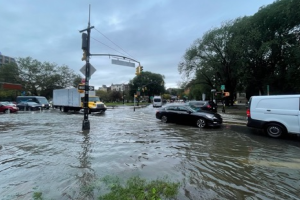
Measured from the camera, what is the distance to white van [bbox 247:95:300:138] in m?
7.83

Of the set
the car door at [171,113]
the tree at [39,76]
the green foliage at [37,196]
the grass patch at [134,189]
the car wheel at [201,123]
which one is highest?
the tree at [39,76]

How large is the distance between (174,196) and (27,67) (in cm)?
6624

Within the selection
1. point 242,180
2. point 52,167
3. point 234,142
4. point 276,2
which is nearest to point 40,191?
point 52,167

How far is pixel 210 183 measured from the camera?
3.82 meters

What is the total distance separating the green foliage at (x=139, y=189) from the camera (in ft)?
10.3

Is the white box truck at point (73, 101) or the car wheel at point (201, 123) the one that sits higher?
the white box truck at point (73, 101)

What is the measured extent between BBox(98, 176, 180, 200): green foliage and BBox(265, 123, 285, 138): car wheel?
6.82 meters

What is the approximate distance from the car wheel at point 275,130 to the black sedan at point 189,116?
300cm

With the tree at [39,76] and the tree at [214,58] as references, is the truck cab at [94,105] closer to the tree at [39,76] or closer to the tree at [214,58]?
the tree at [214,58]

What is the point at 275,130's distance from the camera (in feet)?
27.5

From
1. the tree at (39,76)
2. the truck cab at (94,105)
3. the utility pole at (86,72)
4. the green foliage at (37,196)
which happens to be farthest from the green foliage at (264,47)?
the tree at (39,76)

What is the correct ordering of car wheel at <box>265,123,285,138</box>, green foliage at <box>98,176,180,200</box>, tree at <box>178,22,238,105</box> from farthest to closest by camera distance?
tree at <box>178,22,238,105</box>
car wheel at <box>265,123,285,138</box>
green foliage at <box>98,176,180,200</box>

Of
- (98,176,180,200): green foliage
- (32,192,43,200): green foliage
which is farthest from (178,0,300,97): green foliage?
(32,192,43,200): green foliage

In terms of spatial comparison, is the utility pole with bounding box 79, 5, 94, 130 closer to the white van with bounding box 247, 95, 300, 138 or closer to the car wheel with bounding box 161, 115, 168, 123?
the car wheel with bounding box 161, 115, 168, 123
